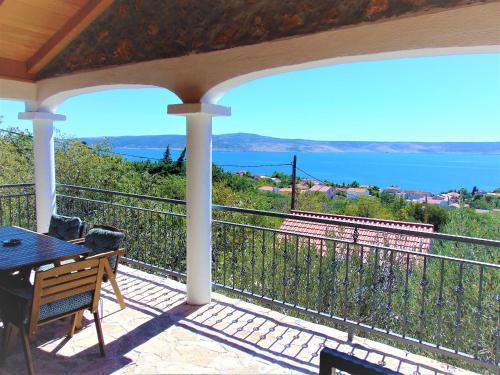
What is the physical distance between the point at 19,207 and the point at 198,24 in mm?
4044

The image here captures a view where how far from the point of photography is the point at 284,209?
1695 centimetres

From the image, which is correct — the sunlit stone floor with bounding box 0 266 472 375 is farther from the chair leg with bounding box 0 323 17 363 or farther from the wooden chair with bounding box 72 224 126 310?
the wooden chair with bounding box 72 224 126 310

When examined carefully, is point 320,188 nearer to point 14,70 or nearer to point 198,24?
point 14,70

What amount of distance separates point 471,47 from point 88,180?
10.8 m

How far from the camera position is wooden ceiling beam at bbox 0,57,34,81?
4836mm

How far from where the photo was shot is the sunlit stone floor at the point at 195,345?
2.66 m

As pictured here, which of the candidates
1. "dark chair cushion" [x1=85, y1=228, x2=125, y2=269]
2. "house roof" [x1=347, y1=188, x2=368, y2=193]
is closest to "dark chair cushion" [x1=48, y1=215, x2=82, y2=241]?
"dark chair cushion" [x1=85, y1=228, x2=125, y2=269]

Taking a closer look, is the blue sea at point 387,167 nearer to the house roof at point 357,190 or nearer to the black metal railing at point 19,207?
the house roof at point 357,190

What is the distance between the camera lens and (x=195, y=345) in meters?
2.96

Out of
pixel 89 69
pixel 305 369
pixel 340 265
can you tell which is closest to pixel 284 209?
pixel 340 265

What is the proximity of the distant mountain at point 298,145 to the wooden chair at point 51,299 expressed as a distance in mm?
10216

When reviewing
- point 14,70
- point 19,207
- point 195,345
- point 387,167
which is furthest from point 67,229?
point 387,167

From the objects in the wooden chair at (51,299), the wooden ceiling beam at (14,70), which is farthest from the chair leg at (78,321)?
the wooden ceiling beam at (14,70)

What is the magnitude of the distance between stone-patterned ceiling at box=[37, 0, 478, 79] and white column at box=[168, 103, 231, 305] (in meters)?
0.66
